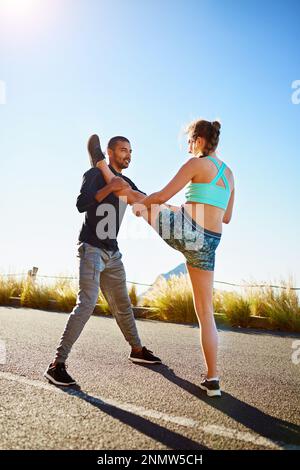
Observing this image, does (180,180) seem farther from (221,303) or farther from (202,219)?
(221,303)

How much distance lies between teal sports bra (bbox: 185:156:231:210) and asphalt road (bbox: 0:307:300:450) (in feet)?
4.81

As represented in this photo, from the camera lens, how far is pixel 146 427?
7.71 ft

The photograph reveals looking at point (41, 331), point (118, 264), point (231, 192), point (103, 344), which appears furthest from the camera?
point (41, 331)

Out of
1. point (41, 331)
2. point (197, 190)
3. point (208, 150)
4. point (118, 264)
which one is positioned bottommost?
point (41, 331)

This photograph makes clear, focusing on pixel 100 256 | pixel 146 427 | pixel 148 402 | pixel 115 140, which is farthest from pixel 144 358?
pixel 115 140

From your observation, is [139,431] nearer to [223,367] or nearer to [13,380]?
[13,380]

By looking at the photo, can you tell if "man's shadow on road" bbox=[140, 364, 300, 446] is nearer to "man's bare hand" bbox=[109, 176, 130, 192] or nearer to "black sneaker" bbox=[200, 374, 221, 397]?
"black sneaker" bbox=[200, 374, 221, 397]

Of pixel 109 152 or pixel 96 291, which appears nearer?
pixel 96 291

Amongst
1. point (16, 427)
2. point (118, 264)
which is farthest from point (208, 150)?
point (16, 427)

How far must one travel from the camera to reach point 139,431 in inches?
89.6

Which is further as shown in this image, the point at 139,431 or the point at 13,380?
the point at 13,380

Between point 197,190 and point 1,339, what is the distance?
375cm

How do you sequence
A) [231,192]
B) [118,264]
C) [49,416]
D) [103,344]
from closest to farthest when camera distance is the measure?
[49,416] < [231,192] < [118,264] < [103,344]

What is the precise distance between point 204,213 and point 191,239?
0.23 meters
